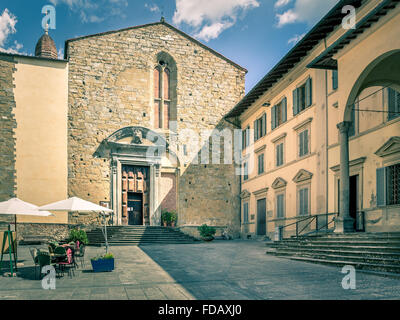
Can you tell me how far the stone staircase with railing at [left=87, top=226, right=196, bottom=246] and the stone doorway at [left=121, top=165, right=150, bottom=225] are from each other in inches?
87.4

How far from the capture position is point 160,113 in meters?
26.7

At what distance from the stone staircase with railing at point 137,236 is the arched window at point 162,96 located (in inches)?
276

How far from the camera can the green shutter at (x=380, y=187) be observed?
46.3 feet

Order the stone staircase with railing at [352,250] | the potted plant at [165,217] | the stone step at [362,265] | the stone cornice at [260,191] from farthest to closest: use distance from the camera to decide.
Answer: the potted plant at [165,217], the stone cornice at [260,191], the stone staircase with railing at [352,250], the stone step at [362,265]

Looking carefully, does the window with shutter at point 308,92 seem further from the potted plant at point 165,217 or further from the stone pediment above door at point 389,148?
the potted plant at point 165,217

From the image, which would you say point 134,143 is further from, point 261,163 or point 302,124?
point 302,124

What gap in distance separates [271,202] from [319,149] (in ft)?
18.2

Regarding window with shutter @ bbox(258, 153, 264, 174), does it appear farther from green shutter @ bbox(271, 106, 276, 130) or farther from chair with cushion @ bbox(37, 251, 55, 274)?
chair with cushion @ bbox(37, 251, 55, 274)

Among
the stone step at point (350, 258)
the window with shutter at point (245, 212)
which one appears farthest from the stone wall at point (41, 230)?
the stone step at point (350, 258)

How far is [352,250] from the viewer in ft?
40.1

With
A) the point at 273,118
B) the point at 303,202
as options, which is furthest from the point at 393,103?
the point at 273,118

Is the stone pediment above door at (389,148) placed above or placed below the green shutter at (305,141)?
below
